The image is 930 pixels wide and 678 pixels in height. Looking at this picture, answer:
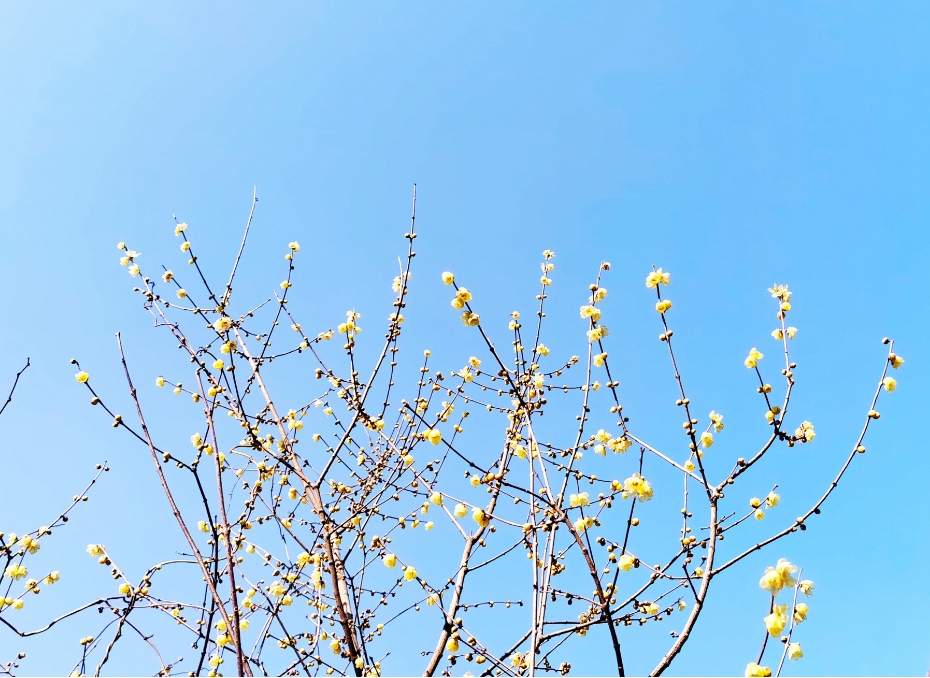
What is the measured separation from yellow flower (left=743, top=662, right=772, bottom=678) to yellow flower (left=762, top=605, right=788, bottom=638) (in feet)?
0.78

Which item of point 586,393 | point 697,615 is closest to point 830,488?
point 697,615

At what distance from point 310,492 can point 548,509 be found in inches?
69.8

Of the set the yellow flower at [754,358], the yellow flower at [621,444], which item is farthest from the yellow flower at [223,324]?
the yellow flower at [754,358]

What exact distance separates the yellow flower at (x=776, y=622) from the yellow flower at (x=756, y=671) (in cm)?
24

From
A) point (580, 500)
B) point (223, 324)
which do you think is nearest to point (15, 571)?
point (223, 324)

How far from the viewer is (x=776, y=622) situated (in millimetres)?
2574

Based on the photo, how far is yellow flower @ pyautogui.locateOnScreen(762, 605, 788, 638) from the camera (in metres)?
2.57

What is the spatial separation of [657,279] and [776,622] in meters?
2.04

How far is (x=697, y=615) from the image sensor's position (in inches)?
104

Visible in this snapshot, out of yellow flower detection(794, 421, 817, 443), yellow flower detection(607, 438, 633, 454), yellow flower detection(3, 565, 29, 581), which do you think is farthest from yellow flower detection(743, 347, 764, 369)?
yellow flower detection(3, 565, 29, 581)

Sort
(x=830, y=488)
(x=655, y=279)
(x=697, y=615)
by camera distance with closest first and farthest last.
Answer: (x=697, y=615) → (x=830, y=488) → (x=655, y=279)

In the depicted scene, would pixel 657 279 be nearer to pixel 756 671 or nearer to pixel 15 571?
pixel 756 671

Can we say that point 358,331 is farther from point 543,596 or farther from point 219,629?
point 543,596

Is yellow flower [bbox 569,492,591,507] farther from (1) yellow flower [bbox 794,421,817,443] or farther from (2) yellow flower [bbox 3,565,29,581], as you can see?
(2) yellow flower [bbox 3,565,29,581]
